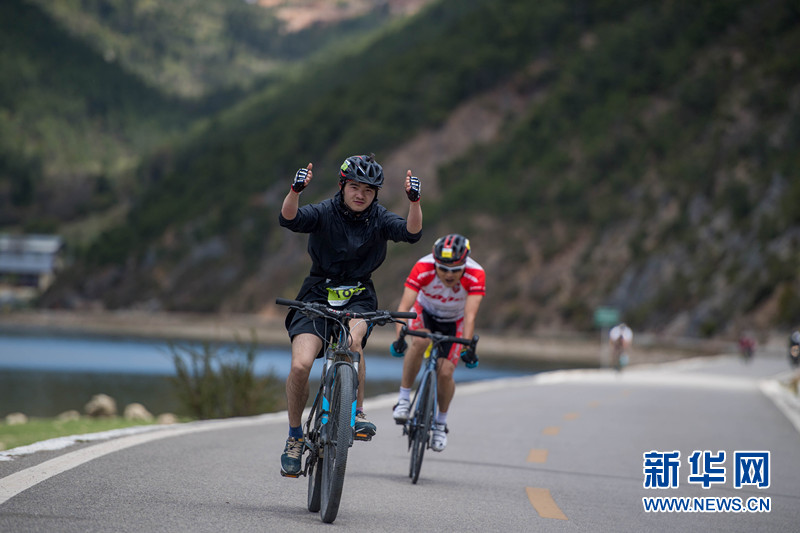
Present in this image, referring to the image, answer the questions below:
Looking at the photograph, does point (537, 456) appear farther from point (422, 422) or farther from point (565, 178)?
point (565, 178)

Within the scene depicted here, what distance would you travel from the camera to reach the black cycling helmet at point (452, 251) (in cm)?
961

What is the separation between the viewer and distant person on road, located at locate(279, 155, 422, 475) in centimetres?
735

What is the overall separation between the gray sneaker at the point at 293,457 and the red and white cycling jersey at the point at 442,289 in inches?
107

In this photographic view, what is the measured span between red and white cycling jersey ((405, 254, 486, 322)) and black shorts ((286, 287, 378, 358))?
2.35 m

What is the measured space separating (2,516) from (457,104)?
385 feet

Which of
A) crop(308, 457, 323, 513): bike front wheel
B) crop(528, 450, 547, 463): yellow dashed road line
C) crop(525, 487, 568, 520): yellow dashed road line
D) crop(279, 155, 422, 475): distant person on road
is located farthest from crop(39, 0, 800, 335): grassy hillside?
crop(308, 457, 323, 513): bike front wheel

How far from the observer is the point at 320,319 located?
7.43 meters

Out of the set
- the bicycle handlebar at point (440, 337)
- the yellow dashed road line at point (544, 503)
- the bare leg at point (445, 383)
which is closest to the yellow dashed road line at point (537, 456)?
the bare leg at point (445, 383)

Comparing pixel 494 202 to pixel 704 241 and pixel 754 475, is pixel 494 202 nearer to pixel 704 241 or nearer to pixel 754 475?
pixel 704 241

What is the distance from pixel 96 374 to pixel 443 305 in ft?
117

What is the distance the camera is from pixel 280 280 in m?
109

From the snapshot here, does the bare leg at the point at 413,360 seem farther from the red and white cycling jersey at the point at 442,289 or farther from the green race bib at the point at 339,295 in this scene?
the green race bib at the point at 339,295

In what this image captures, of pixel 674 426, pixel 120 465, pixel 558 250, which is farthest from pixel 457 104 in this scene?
pixel 120 465

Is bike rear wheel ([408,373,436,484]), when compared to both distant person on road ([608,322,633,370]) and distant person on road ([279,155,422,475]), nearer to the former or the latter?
distant person on road ([279,155,422,475])
